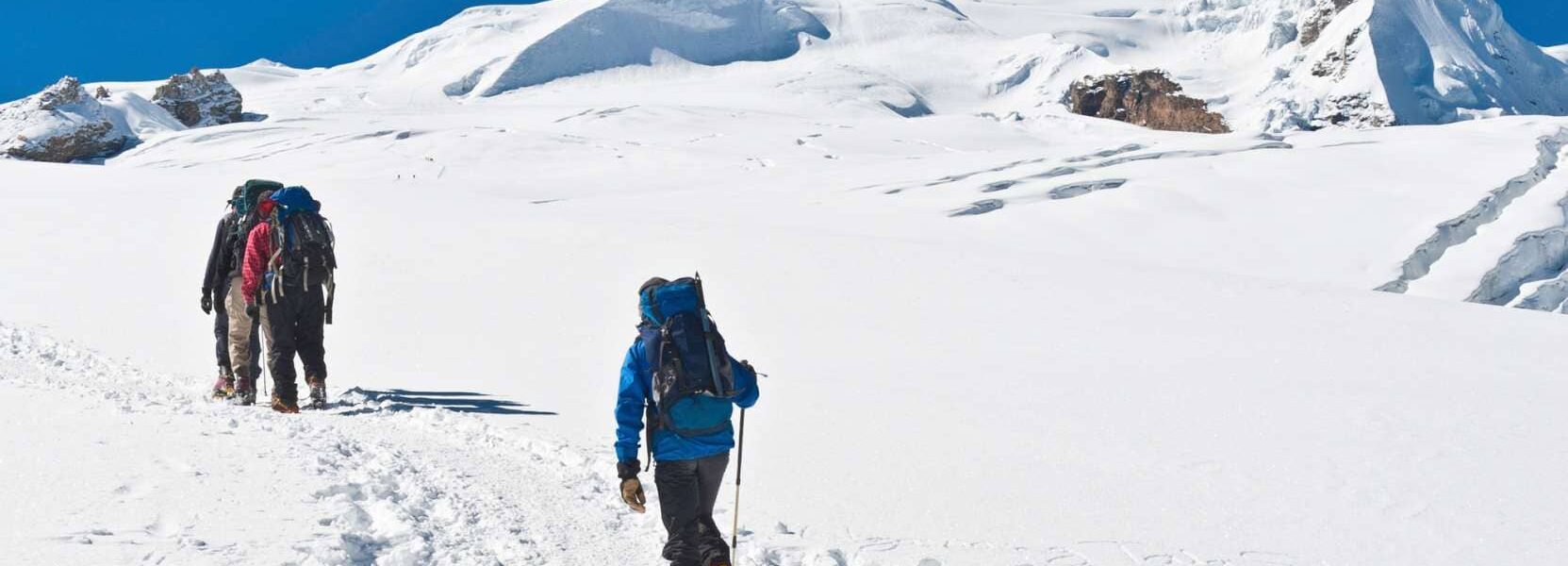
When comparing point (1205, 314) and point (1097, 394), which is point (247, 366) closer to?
point (1097, 394)

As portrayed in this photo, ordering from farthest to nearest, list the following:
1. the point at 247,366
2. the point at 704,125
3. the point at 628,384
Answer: the point at 704,125, the point at 247,366, the point at 628,384

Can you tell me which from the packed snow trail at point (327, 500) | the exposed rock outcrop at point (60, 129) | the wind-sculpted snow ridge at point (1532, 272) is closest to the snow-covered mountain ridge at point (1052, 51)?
the exposed rock outcrop at point (60, 129)

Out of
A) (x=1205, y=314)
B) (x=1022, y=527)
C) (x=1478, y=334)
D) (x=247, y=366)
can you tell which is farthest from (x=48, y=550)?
(x=1478, y=334)

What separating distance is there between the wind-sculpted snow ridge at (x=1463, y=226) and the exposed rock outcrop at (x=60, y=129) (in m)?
53.5

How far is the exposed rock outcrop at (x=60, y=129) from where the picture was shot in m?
52.1

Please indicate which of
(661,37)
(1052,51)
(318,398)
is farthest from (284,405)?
(661,37)

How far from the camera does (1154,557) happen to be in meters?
5.46

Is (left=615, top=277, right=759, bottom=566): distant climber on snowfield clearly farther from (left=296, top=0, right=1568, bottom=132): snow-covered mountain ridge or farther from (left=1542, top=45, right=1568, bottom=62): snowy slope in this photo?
(left=1542, top=45, right=1568, bottom=62): snowy slope

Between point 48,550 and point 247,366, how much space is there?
4978 mm

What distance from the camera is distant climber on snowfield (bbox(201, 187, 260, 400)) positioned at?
8625 millimetres

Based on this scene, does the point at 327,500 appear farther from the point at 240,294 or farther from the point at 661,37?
the point at 661,37

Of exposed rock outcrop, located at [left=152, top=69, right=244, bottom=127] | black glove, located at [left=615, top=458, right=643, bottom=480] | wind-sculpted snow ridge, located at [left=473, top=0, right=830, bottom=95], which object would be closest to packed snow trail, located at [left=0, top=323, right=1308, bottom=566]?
black glove, located at [left=615, top=458, right=643, bottom=480]

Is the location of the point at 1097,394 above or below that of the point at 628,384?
below

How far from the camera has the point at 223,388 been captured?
28.3 ft
